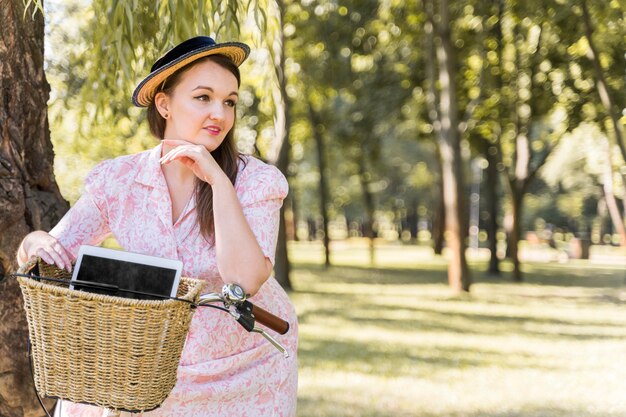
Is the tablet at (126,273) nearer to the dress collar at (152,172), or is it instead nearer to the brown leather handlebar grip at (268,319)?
the brown leather handlebar grip at (268,319)

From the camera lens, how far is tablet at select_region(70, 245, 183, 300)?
2389 mm

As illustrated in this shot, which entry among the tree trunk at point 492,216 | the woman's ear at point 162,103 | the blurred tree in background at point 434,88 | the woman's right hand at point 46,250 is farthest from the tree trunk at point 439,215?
the woman's right hand at point 46,250

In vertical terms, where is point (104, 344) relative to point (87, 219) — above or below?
below

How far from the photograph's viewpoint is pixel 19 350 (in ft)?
12.4

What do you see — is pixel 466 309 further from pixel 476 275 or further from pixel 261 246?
pixel 261 246

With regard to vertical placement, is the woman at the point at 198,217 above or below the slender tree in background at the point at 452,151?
below

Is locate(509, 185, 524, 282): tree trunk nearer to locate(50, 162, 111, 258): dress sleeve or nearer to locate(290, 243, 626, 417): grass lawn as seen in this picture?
locate(290, 243, 626, 417): grass lawn

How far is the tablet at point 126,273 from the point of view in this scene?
2.39 m

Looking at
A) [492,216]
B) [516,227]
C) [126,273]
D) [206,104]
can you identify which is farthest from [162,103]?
[492,216]

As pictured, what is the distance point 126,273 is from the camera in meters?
2.42

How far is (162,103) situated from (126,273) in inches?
31.6

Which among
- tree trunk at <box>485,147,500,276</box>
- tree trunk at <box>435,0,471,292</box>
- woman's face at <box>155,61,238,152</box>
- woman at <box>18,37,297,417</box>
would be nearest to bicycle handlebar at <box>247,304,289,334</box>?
woman at <box>18,37,297,417</box>

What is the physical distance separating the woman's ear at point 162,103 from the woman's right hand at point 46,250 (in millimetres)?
567

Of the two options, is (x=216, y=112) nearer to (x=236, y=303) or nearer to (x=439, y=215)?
(x=236, y=303)
